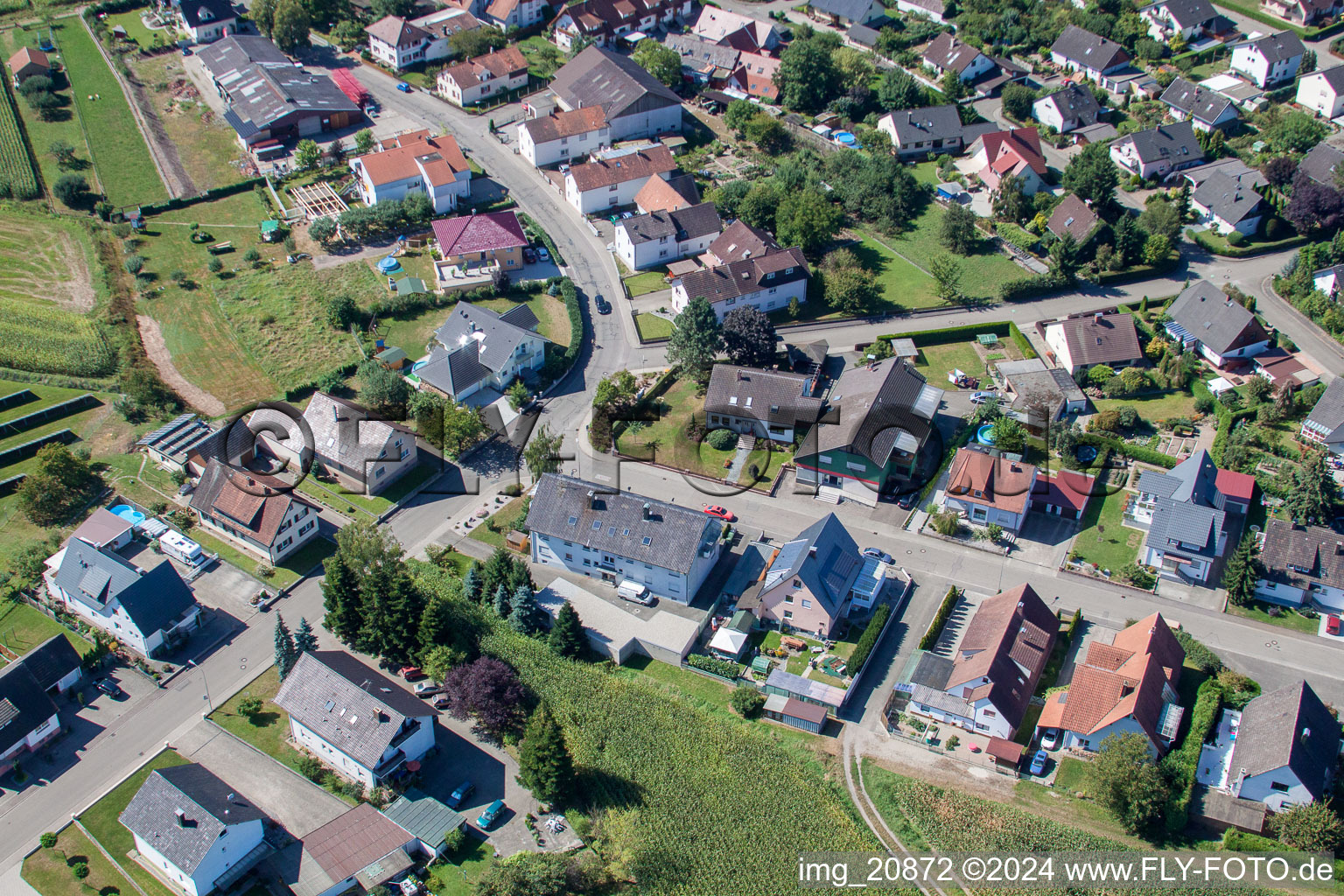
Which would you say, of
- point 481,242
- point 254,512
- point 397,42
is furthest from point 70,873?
point 397,42

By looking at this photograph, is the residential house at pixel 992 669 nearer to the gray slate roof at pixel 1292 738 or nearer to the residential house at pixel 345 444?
the gray slate roof at pixel 1292 738

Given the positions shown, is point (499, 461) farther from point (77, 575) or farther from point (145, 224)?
point (145, 224)

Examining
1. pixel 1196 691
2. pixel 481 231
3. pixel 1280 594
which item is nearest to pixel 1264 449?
pixel 1280 594

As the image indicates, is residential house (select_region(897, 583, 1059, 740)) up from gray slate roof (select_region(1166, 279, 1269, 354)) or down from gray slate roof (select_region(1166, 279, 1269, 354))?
down

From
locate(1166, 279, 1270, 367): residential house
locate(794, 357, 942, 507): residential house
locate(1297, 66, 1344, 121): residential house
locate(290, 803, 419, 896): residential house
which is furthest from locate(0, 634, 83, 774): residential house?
locate(1297, 66, 1344, 121): residential house

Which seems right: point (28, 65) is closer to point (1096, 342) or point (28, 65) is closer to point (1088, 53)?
point (1096, 342)

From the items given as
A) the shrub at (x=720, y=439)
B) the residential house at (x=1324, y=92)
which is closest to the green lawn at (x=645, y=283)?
the shrub at (x=720, y=439)

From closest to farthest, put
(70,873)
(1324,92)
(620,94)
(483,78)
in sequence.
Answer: (70,873), (620,94), (1324,92), (483,78)

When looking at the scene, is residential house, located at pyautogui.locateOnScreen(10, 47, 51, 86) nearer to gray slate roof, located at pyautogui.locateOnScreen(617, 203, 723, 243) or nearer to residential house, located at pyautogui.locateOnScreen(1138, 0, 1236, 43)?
gray slate roof, located at pyautogui.locateOnScreen(617, 203, 723, 243)
